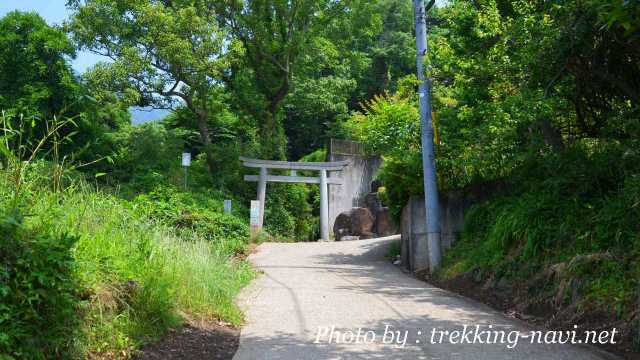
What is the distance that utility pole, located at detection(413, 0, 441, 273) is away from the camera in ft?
38.6

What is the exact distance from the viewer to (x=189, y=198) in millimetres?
19781

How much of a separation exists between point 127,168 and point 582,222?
17629 mm

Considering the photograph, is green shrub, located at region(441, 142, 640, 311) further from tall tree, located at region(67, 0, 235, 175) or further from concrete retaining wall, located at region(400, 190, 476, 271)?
tall tree, located at region(67, 0, 235, 175)

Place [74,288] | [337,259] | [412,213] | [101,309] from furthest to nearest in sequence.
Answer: [337,259] < [412,213] < [101,309] < [74,288]

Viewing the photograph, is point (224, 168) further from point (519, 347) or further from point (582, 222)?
point (519, 347)

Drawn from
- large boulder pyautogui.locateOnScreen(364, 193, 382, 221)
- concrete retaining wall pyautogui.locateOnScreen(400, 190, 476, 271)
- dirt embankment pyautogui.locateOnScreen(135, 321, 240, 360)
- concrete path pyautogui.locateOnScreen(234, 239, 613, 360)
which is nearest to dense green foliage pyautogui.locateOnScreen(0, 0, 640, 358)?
dirt embankment pyautogui.locateOnScreen(135, 321, 240, 360)

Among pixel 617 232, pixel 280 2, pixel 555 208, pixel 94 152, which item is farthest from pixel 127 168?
pixel 617 232

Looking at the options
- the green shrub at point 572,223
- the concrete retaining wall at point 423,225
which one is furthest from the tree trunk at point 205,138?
the green shrub at point 572,223

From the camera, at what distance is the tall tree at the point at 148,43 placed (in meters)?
20.3


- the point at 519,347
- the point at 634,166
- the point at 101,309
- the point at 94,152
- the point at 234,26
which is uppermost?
the point at 234,26

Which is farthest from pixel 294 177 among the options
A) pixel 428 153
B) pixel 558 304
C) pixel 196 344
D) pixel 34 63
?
pixel 196 344

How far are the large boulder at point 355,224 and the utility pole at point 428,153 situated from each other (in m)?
12.2

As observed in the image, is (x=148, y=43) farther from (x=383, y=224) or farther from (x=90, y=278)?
(x=90, y=278)

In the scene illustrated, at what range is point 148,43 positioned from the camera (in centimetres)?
2088
